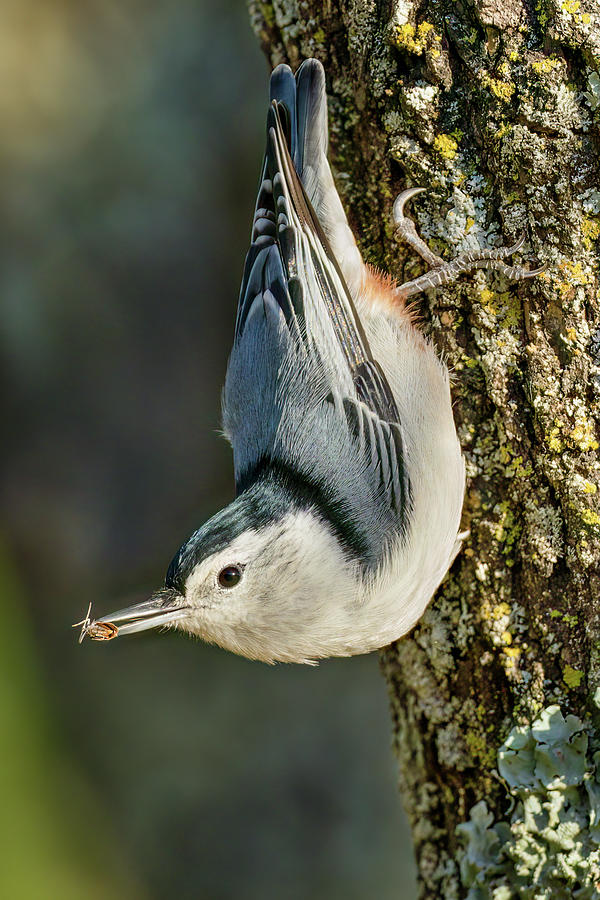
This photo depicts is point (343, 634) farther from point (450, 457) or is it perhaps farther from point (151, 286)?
point (151, 286)

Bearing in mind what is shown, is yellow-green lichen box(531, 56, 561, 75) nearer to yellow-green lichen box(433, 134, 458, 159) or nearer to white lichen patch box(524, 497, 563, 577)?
yellow-green lichen box(433, 134, 458, 159)

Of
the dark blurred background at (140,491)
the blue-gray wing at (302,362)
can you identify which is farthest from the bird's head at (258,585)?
the dark blurred background at (140,491)

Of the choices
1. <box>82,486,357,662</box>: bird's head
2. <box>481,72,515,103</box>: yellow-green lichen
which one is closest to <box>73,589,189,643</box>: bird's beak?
<box>82,486,357,662</box>: bird's head

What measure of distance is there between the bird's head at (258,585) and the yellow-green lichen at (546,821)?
0.51m

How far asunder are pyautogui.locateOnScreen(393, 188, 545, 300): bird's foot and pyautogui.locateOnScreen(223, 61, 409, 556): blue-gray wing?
0.19m

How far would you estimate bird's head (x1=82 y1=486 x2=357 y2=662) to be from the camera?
1.74 m

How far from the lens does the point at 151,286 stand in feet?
10.8

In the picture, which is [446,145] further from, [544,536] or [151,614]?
[151,614]

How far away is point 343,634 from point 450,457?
47cm

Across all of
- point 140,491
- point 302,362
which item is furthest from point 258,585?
point 140,491

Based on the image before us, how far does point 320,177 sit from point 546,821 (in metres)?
1.62

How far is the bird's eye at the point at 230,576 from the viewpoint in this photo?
174 centimetres

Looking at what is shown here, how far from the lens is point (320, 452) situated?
188 centimetres

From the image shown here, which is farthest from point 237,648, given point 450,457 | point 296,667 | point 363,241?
point 296,667
